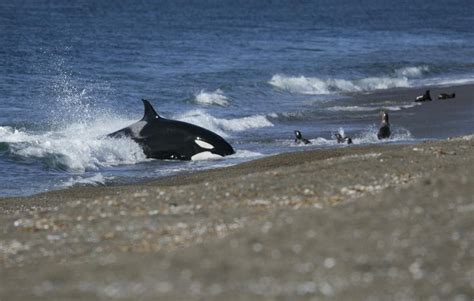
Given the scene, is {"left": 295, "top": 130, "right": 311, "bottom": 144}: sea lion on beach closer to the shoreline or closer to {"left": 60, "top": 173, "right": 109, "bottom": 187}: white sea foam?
the shoreline

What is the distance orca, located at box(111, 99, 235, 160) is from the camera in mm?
24891

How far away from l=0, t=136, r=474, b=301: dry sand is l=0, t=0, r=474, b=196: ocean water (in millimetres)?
8733

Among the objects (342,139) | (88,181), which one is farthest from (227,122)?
(88,181)

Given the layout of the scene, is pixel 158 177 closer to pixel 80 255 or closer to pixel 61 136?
pixel 61 136

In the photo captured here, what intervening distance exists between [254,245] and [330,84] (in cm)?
3596

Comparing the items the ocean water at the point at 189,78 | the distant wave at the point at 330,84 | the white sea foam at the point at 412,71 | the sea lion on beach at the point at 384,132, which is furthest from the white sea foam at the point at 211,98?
the white sea foam at the point at 412,71

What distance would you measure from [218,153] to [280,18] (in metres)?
70.0

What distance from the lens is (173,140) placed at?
2525 cm

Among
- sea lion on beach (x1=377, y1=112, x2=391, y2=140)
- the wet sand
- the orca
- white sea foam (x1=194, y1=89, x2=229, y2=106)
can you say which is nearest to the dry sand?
the wet sand

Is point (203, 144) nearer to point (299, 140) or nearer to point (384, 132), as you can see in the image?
point (299, 140)

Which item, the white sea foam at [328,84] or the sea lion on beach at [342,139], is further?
the white sea foam at [328,84]

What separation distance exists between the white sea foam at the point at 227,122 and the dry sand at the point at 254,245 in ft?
59.3

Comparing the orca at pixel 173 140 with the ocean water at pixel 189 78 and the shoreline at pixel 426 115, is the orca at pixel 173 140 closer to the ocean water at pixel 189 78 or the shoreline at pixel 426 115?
the ocean water at pixel 189 78

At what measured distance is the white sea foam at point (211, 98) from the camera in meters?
38.2
